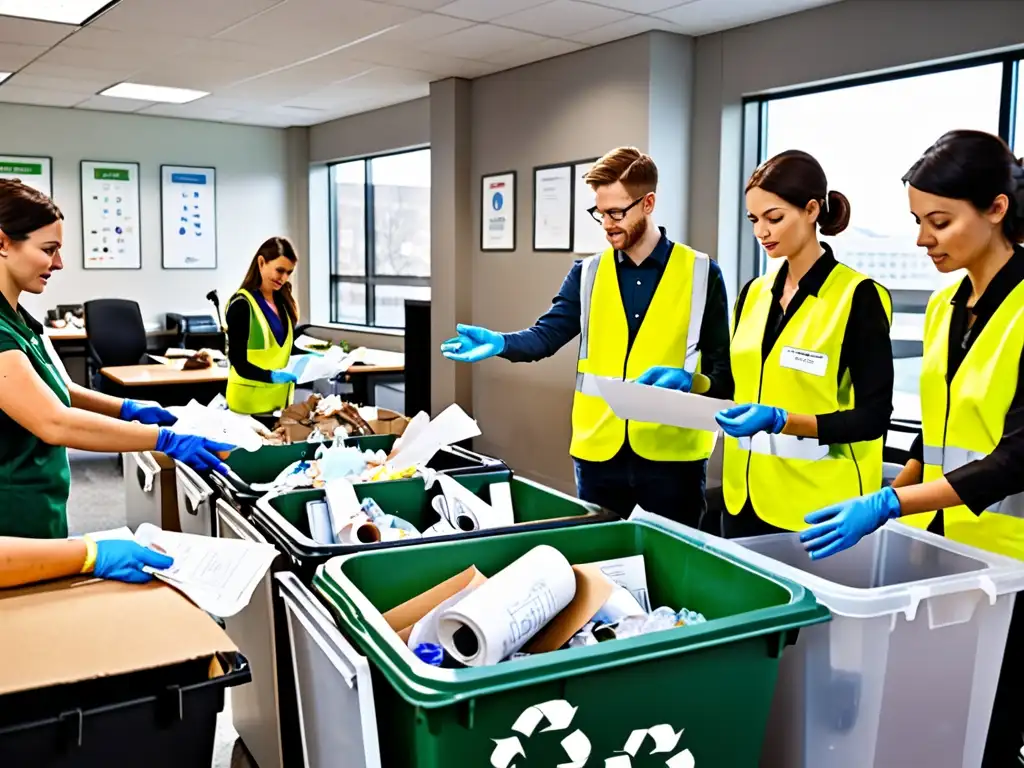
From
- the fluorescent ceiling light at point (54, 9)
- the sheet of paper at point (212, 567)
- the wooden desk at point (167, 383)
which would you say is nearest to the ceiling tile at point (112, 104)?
the fluorescent ceiling light at point (54, 9)

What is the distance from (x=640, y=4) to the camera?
4.07 meters

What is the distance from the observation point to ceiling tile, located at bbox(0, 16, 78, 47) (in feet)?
15.2

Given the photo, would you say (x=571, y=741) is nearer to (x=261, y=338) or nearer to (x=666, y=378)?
(x=666, y=378)

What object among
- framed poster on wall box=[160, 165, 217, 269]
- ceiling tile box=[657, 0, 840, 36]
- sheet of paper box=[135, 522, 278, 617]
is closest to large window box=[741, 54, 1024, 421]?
ceiling tile box=[657, 0, 840, 36]

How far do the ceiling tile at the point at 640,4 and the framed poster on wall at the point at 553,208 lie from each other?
114 centimetres

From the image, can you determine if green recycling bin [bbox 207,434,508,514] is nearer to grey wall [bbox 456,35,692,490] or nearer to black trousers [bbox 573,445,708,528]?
black trousers [bbox 573,445,708,528]

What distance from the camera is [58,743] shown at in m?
1.12

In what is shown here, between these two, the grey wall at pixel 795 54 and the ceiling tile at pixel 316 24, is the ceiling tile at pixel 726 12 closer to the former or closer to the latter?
the grey wall at pixel 795 54

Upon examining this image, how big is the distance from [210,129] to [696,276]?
674cm

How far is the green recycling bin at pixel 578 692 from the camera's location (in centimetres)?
108

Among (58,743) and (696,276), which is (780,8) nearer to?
(696,276)

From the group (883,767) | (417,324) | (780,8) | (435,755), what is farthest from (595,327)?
(417,324)

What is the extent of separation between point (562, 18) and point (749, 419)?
315 cm

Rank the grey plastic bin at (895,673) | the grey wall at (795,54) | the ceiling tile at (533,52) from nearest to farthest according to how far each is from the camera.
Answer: the grey plastic bin at (895,673) < the grey wall at (795,54) < the ceiling tile at (533,52)
